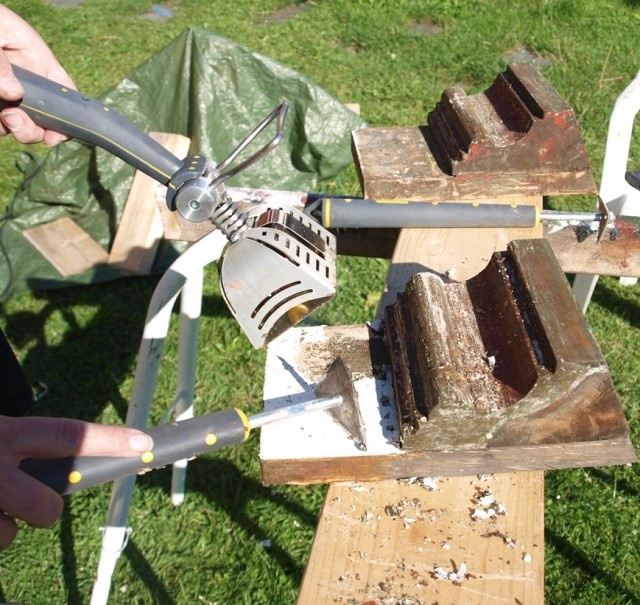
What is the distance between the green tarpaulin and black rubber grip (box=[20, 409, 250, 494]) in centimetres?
288

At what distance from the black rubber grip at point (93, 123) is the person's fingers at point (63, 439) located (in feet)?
2.06

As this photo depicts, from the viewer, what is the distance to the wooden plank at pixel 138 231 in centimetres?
396

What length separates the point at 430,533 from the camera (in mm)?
1319

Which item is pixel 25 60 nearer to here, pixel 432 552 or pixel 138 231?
pixel 432 552

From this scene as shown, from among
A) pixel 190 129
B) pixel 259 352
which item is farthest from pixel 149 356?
pixel 190 129

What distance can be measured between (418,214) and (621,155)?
137 cm

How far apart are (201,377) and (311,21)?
155 inches

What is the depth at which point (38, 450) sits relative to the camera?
1111mm

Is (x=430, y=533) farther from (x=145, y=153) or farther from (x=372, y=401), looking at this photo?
(x=145, y=153)

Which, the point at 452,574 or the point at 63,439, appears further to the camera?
the point at 452,574

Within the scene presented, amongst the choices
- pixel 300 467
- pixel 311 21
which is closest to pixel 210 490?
pixel 300 467

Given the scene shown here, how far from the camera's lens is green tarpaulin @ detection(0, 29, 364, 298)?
4090 mm

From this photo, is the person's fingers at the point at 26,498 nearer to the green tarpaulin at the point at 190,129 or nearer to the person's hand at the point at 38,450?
the person's hand at the point at 38,450

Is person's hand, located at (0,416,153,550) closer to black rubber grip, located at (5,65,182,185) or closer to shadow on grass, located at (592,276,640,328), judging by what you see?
black rubber grip, located at (5,65,182,185)
